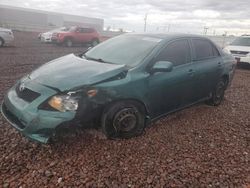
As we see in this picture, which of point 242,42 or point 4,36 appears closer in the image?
point 242,42

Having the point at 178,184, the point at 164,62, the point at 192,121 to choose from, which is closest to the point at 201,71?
the point at 192,121

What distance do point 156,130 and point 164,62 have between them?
114 cm

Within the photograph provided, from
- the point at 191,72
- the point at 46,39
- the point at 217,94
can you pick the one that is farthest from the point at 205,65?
the point at 46,39

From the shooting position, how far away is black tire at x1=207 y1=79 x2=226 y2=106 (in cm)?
548

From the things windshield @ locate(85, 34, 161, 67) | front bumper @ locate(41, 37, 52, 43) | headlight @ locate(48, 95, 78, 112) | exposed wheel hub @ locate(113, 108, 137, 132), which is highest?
windshield @ locate(85, 34, 161, 67)

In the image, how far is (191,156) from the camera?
11.6 ft

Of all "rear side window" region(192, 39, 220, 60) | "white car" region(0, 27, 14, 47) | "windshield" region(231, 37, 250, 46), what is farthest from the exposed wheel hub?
"white car" region(0, 27, 14, 47)

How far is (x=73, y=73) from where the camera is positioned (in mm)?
3504

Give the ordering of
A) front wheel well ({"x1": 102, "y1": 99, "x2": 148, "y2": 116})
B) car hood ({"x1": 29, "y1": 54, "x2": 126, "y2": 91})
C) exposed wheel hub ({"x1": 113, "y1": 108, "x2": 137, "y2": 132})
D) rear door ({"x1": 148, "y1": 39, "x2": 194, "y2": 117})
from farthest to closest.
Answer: rear door ({"x1": 148, "y1": 39, "x2": 194, "y2": 117})
exposed wheel hub ({"x1": 113, "y1": 108, "x2": 137, "y2": 132})
front wheel well ({"x1": 102, "y1": 99, "x2": 148, "y2": 116})
car hood ({"x1": 29, "y1": 54, "x2": 126, "y2": 91})

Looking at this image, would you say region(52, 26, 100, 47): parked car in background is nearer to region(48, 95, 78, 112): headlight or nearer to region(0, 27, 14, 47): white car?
region(0, 27, 14, 47): white car

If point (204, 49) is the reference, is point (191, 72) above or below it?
below

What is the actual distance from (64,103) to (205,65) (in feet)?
9.73

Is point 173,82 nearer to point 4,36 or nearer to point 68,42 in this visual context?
point 4,36

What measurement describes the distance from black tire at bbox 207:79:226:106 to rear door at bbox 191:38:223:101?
21cm
